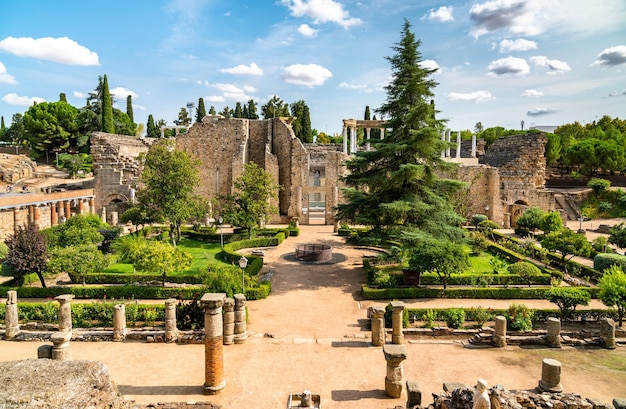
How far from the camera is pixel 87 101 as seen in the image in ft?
178

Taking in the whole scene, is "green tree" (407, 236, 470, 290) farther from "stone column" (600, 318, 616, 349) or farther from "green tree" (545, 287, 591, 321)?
"stone column" (600, 318, 616, 349)

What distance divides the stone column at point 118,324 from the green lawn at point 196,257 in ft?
16.1

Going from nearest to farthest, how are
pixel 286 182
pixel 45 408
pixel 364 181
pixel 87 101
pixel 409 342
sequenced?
1. pixel 45 408
2. pixel 409 342
3. pixel 364 181
4. pixel 286 182
5. pixel 87 101

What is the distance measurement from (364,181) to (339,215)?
2310 millimetres

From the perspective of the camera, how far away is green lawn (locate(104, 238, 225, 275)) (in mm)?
20141

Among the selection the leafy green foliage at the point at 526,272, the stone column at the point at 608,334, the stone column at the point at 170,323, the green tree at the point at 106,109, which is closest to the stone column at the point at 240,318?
the stone column at the point at 170,323

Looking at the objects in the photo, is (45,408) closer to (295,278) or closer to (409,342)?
(409,342)

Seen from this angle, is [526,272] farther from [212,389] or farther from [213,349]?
[212,389]

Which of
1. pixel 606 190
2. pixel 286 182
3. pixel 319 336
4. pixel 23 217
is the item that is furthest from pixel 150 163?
pixel 606 190

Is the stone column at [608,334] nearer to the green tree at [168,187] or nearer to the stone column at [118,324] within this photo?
the stone column at [118,324]

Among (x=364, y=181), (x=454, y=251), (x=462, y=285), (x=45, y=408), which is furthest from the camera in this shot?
(x=364, y=181)

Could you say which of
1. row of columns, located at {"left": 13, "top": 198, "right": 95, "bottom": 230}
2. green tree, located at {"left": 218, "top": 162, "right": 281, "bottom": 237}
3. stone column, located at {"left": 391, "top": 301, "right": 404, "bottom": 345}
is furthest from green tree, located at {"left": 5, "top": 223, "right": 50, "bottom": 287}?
stone column, located at {"left": 391, "top": 301, "right": 404, "bottom": 345}

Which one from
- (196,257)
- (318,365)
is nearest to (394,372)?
(318,365)

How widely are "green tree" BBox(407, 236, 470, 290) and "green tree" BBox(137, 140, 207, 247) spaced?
49.7ft
